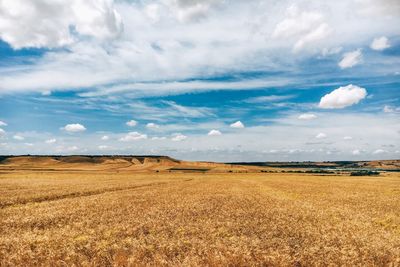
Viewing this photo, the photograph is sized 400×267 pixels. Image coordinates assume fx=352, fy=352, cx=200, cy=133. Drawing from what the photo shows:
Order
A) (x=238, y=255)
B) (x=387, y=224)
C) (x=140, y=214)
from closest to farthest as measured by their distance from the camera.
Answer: (x=238, y=255) → (x=387, y=224) → (x=140, y=214)

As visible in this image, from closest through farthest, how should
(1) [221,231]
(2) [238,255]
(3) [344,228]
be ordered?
(2) [238,255] → (1) [221,231] → (3) [344,228]

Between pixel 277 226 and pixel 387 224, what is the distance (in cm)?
772

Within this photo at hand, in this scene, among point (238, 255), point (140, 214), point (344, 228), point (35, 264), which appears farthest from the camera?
point (140, 214)

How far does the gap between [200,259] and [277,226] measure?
914cm

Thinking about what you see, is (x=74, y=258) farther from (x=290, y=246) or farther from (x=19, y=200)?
(x=19, y=200)

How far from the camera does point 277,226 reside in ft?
70.8

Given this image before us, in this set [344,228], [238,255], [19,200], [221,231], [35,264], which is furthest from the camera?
[19,200]

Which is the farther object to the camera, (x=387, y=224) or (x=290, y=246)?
(x=387, y=224)

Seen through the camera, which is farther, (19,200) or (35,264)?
(19,200)

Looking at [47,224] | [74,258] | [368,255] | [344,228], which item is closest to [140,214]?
[47,224]

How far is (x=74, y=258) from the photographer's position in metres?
13.9

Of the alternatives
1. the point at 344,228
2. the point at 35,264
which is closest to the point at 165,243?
the point at 35,264

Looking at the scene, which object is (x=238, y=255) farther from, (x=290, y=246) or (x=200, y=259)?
(x=290, y=246)

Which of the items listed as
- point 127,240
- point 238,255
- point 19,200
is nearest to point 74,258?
point 127,240
